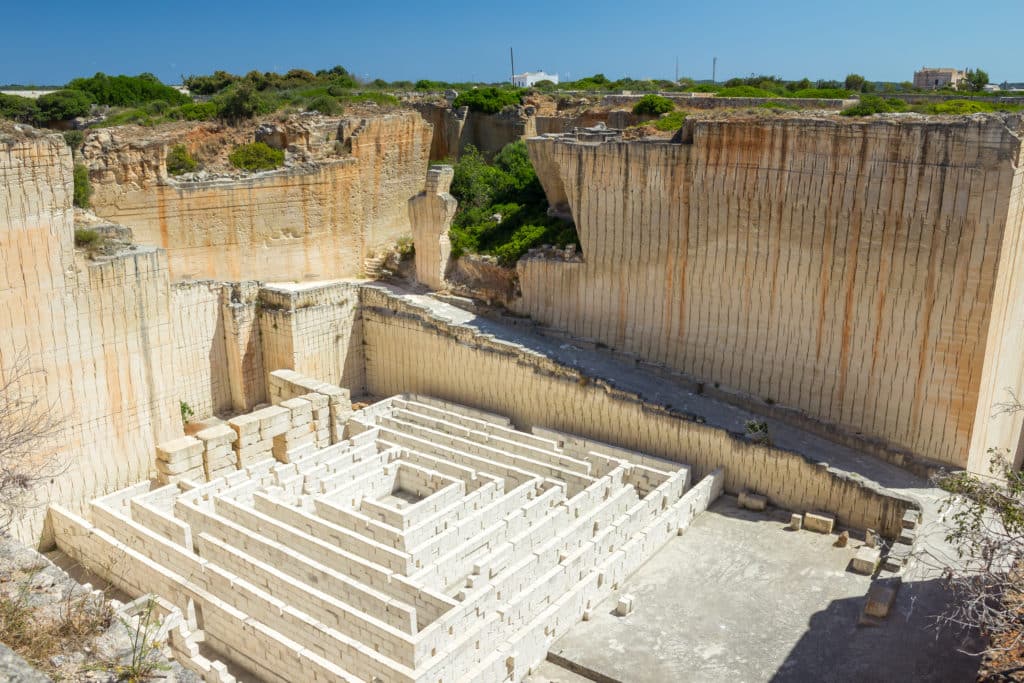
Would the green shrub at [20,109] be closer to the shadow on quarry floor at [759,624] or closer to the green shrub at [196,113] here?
the green shrub at [196,113]

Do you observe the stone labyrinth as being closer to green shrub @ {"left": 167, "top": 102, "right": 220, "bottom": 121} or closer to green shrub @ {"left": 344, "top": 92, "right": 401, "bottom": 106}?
green shrub @ {"left": 167, "top": 102, "right": 220, "bottom": 121}

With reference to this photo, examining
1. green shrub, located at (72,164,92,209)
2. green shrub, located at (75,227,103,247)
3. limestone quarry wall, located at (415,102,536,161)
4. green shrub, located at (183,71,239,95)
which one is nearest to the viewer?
green shrub, located at (75,227,103,247)

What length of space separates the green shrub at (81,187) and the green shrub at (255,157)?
365 centimetres

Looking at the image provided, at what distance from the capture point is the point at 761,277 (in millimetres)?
14281

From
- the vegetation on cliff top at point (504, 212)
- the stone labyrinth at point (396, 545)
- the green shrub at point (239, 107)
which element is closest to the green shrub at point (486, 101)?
the vegetation on cliff top at point (504, 212)

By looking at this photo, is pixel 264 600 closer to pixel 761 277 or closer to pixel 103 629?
pixel 103 629

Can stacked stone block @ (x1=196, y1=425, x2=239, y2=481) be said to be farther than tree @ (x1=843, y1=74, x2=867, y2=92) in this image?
No

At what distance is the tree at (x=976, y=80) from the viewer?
117 ft

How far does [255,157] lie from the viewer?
19266mm

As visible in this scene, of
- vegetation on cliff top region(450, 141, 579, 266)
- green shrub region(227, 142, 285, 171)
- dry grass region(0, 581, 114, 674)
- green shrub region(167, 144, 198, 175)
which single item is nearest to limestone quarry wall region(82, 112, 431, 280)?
green shrub region(227, 142, 285, 171)

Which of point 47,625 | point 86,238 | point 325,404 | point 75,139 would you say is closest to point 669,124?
point 325,404

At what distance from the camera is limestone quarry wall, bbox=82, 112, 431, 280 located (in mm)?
16578

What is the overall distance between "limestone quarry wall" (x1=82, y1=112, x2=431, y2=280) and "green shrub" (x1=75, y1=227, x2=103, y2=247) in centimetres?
258

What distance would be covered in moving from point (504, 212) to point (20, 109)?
18.5 metres
